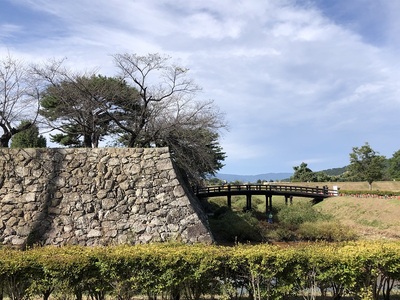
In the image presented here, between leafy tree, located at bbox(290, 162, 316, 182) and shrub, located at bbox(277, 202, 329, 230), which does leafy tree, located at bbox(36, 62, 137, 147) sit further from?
leafy tree, located at bbox(290, 162, 316, 182)

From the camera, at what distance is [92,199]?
11742mm

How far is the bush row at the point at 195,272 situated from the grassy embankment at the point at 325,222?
50.7ft

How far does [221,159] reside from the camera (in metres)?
37.4

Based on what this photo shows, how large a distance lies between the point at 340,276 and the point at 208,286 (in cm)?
213

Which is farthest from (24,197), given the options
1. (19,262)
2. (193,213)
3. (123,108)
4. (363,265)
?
(123,108)

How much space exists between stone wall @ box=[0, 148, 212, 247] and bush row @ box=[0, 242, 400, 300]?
5.27m

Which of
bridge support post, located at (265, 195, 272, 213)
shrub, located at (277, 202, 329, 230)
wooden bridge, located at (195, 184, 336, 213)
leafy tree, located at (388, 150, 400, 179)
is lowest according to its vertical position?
shrub, located at (277, 202, 329, 230)

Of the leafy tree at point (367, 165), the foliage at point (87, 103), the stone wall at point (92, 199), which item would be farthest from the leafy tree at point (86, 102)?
the leafy tree at point (367, 165)

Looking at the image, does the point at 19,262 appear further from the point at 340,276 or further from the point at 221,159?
the point at 221,159

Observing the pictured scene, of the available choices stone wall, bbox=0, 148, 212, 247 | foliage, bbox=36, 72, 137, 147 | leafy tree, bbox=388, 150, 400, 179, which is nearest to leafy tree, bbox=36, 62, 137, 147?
foliage, bbox=36, 72, 137, 147

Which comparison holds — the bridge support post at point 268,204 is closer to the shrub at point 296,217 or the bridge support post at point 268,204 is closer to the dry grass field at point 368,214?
the shrub at point 296,217

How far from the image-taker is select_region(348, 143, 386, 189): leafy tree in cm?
4297

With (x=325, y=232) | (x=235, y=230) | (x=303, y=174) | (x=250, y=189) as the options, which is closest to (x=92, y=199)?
(x=235, y=230)

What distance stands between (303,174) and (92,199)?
170 ft
